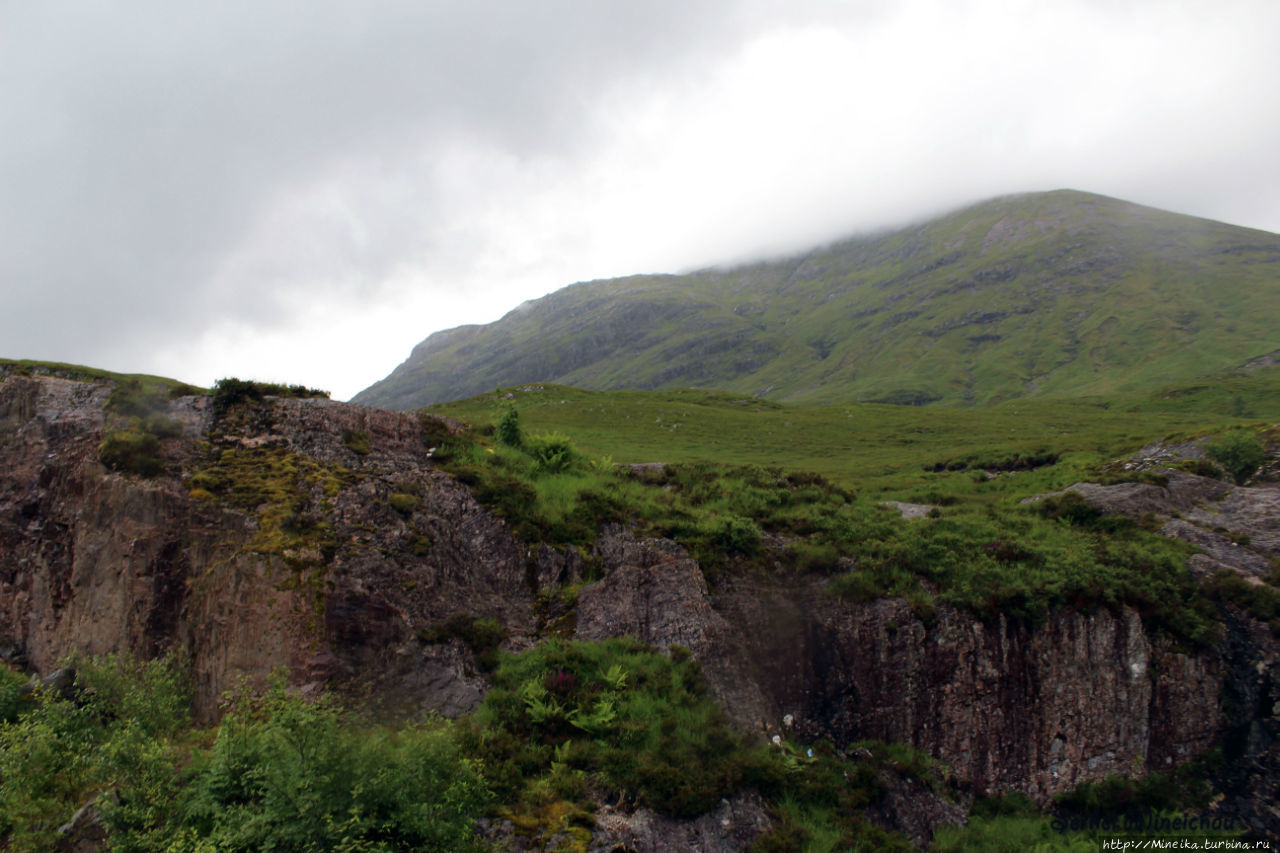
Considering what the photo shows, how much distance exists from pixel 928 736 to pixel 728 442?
40.2m

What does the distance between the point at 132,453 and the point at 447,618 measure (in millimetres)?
9283

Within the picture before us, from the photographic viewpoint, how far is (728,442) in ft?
179

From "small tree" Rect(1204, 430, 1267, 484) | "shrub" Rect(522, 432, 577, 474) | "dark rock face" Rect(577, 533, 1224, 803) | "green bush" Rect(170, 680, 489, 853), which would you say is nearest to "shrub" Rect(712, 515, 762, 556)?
"dark rock face" Rect(577, 533, 1224, 803)

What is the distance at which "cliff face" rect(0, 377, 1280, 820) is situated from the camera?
14336mm

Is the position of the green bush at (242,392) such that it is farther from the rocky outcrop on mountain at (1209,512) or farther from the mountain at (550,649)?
the rocky outcrop on mountain at (1209,512)

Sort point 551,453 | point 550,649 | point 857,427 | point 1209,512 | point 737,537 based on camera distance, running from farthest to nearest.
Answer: point 857,427
point 551,453
point 1209,512
point 737,537
point 550,649

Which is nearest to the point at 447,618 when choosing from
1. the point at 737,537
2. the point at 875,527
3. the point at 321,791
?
the point at 321,791

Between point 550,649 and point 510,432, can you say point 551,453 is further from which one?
point 550,649

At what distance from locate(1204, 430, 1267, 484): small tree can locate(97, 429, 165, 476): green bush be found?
37789 millimetres

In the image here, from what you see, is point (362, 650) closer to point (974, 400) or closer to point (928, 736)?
point (928, 736)

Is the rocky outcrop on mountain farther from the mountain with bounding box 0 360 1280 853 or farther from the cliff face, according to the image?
the cliff face

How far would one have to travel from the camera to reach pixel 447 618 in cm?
1563

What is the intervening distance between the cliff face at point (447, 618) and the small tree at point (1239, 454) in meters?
13.2

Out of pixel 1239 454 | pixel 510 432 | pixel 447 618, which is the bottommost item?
pixel 447 618
